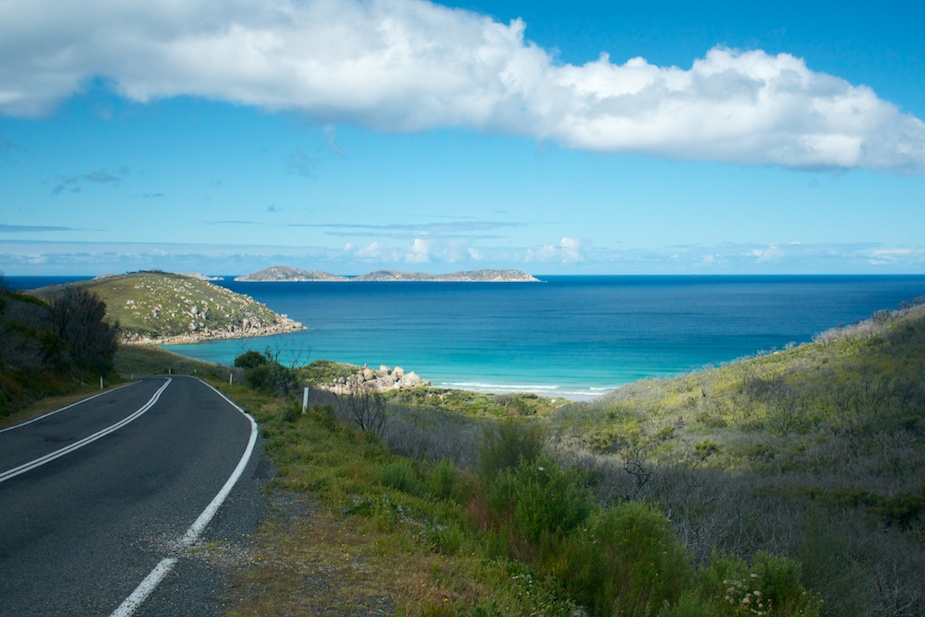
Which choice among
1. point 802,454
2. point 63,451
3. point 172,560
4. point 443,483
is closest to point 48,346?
point 63,451

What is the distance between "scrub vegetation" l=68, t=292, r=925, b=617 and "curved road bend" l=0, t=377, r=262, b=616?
30.0 inches

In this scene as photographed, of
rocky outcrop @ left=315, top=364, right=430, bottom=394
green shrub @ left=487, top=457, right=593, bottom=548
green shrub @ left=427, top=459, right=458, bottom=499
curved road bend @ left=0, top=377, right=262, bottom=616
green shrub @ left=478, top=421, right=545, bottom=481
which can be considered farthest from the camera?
rocky outcrop @ left=315, top=364, right=430, bottom=394

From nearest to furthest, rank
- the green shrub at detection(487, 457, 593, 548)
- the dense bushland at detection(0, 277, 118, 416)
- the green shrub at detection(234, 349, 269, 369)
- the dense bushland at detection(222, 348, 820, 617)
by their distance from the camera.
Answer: the dense bushland at detection(222, 348, 820, 617) < the green shrub at detection(487, 457, 593, 548) < the dense bushland at detection(0, 277, 118, 416) < the green shrub at detection(234, 349, 269, 369)

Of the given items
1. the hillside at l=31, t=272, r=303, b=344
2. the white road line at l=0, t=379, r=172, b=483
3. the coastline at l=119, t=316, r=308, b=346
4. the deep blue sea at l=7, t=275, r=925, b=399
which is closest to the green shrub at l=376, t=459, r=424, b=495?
the white road line at l=0, t=379, r=172, b=483

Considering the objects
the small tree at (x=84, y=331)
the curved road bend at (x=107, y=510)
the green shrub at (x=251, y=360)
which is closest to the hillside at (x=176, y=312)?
the small tree at (x=84, y=331)

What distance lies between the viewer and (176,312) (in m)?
110

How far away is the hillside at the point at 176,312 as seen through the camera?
323 ft

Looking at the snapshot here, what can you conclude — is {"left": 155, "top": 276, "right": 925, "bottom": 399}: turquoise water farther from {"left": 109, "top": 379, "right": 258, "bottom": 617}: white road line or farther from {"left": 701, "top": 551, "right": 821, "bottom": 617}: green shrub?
{"left": 701, "top": 551, "right": 821, "bottom": 617}: green shrub

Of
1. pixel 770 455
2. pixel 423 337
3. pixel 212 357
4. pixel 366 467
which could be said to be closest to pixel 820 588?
pixel 366 467

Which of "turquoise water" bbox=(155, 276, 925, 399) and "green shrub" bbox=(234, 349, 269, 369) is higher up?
"green shrub" bbox=(234, 349, 269, 369)

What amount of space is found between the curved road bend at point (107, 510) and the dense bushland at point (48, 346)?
318 inches

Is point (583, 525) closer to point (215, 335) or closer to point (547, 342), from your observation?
point (547, 342)

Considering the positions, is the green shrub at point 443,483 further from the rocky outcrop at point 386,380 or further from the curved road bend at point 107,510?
the rocky outcrop at point 386,380

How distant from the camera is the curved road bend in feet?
15.5
